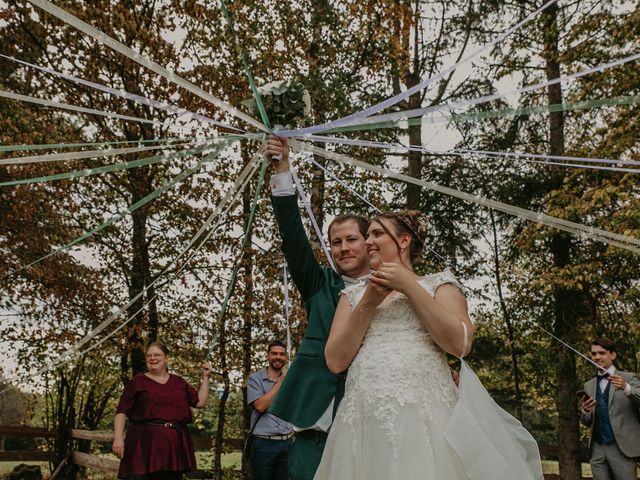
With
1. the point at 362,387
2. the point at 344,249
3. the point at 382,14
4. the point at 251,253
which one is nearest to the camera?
the point at 362,387

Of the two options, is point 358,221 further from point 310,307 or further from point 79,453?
point 79,453

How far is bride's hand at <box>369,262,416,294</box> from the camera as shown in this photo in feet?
6.53

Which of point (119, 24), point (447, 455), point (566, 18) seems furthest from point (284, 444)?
point (566, 18)

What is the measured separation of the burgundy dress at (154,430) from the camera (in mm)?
5453

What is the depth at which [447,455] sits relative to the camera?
196 cm

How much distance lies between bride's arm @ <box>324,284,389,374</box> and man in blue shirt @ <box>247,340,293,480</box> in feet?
11.5

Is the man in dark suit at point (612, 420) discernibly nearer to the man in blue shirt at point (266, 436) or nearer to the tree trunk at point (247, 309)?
the man in blue shirt at point (266, 436)

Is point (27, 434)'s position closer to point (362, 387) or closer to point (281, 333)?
point (281, 333)

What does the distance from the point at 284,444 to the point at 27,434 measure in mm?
6870

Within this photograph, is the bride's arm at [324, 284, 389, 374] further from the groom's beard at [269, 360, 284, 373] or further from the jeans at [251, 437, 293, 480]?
the groom's beard at [269, 360, 284, 373]

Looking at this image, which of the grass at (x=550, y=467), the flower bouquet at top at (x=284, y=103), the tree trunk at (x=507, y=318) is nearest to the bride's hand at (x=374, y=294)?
the flower bouquet at top at (x=284, y=103)

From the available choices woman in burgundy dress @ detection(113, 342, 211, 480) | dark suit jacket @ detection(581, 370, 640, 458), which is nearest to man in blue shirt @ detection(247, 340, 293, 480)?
woman in burgundy dress @ detection(113, 342, 211, 480)

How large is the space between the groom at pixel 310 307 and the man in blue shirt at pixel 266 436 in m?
3.23

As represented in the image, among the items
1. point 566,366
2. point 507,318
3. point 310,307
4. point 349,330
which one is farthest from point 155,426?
point 507,318
